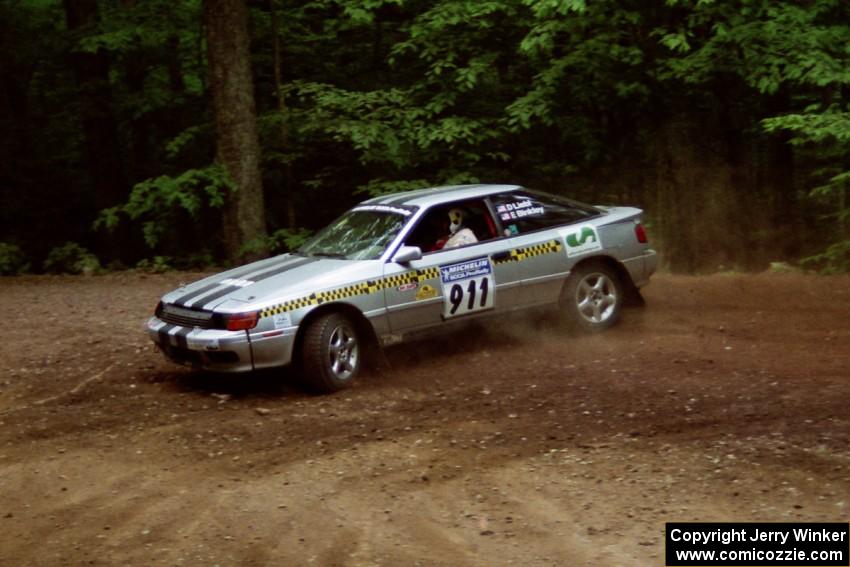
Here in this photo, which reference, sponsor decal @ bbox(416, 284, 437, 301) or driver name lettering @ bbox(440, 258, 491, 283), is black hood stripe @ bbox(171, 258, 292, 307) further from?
driver name lettering @ bbox(440, 258, 491, 283)

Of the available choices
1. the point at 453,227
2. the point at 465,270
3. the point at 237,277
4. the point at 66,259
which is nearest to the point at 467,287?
the point at 465,270

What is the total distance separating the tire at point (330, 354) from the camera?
915 cm

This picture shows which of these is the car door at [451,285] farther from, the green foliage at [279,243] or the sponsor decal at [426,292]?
the green foliage at [279,243]

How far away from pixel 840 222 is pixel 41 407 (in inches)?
471

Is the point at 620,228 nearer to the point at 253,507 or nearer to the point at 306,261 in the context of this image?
the point at 306,261

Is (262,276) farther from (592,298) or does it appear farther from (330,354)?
(592,298)

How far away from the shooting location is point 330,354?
30.6 feet

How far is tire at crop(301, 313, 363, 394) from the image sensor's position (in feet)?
30.0

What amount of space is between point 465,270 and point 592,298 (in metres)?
1.61

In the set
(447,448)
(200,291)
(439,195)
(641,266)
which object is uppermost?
(439,195)

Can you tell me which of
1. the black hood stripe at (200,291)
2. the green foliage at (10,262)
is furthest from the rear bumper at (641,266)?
the green foliage at (10,262)

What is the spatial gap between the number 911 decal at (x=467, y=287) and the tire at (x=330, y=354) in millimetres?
1009

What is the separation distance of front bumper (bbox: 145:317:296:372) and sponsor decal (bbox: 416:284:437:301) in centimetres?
136

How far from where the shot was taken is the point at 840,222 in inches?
635
